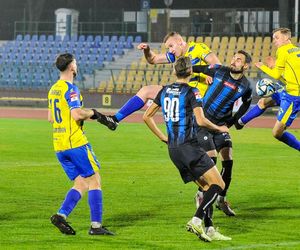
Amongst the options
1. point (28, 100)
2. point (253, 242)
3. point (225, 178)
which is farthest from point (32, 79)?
point (253, 242)

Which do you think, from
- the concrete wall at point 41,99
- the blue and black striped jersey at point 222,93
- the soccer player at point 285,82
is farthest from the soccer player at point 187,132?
the concrete wall at point 41,99

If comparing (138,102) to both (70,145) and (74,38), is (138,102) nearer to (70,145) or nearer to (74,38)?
(70,145)

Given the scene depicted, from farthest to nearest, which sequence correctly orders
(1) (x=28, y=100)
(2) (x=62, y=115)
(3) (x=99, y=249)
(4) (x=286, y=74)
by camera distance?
(1) (x=28, y=100), (4) (x=286, y=74), (2) (x=62, y=115), (3) (x=99, y=249)

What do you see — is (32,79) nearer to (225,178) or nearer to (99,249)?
(225,178)

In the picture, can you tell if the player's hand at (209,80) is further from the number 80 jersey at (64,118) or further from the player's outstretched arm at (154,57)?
the number 80 jersey at (64,118)

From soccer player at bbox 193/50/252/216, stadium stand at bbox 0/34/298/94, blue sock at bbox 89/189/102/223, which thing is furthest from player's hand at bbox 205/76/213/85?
stadium stand at bbox 0/34/298/94

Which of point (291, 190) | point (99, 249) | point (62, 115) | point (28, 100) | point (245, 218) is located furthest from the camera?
point (28, 100)

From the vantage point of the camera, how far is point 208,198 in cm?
1088

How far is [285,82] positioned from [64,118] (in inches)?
205

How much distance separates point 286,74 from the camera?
14906 mm

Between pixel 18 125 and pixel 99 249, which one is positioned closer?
pixel 99 249

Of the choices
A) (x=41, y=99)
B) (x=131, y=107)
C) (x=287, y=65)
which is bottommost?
(x=41, y=99)

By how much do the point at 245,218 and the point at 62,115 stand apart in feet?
10.6

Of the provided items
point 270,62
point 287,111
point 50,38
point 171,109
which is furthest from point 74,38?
point 171,109
